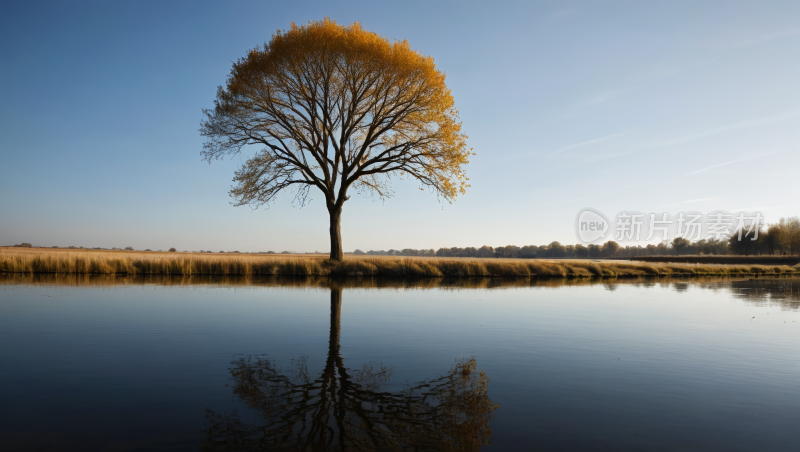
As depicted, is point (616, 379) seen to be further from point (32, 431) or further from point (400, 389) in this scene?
point (32, 431)

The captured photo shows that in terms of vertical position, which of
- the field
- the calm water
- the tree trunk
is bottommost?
the calm water

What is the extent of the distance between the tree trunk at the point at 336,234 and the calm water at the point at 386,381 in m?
15.9

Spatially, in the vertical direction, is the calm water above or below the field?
below

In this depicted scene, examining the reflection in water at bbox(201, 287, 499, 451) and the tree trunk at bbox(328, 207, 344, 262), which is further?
the tree trunk at bbox(328, 207, 344, 262)

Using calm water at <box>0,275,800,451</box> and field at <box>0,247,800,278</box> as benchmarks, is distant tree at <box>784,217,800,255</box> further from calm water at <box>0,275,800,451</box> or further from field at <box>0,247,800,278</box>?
calm water at <box>0,275,800,451</box>

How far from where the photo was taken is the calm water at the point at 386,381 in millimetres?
4320

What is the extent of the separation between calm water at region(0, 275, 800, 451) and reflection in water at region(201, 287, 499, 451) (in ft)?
0.08

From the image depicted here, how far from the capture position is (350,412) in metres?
4.84

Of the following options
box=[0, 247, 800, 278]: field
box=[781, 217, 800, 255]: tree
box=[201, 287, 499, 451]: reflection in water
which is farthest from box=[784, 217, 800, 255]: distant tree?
box=[201, 287, 499, 451]: reflection in water

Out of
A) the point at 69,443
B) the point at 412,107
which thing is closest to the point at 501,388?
the point at 69,443

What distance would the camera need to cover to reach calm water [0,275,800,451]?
4.32m

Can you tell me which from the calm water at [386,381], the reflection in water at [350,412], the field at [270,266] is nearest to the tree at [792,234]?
the field at [270,266]

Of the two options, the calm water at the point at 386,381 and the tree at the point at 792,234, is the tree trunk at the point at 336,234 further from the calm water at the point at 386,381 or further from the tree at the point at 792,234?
the tree at the point at 792,234

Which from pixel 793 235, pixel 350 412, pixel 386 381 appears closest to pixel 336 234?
pixel 386 381
